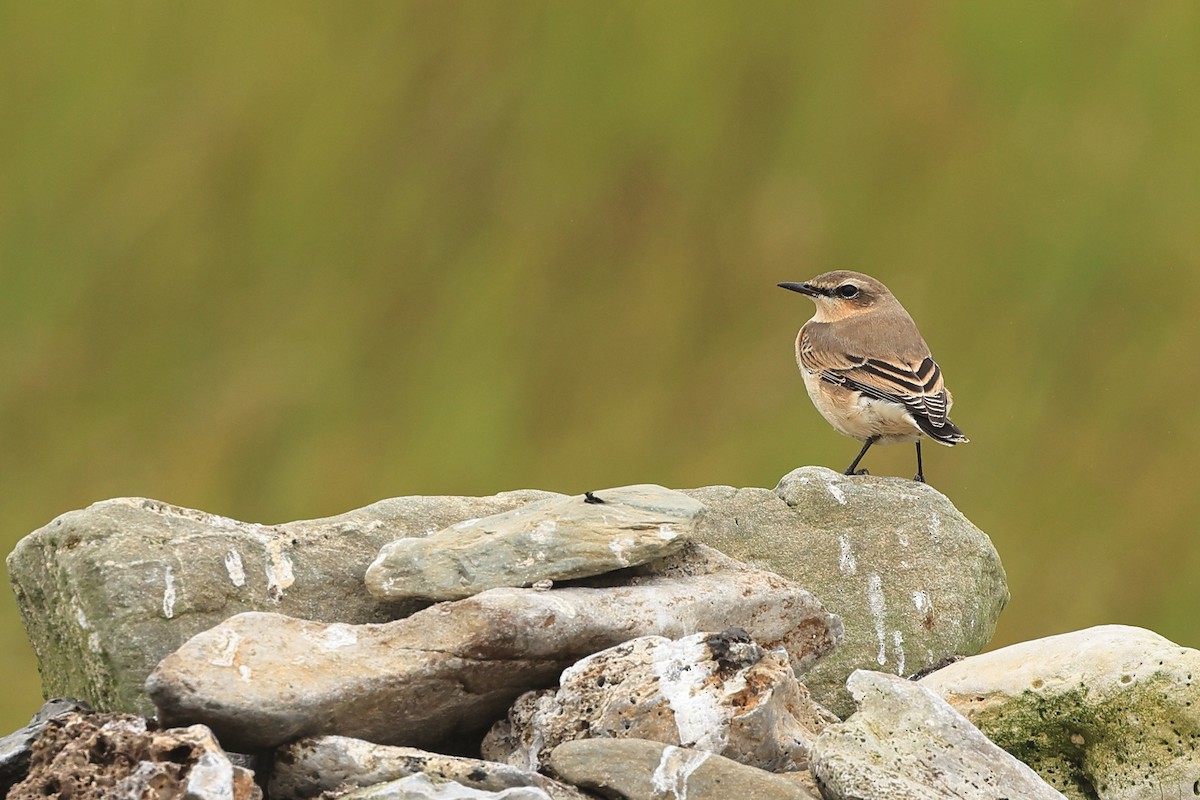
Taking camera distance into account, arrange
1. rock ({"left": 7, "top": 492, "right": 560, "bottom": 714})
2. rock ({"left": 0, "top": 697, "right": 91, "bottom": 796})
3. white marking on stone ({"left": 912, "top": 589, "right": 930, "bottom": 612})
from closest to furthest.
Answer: rock ({"left": 0, "top": 697, "right": 91, "bottom": 796})
rock ({"left": 7, "top": 492, "right": 560, "bottom": 714})
white marking on stone ({"left": 912, "top": 589, "right": 930, "bottom": 612})

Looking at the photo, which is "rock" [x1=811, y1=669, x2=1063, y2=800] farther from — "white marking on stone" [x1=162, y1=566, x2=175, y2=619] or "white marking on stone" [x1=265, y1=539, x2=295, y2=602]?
"white marking on stone" [x1=162, y1=566, x2=175, y2=619]

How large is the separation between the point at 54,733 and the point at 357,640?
1.29m

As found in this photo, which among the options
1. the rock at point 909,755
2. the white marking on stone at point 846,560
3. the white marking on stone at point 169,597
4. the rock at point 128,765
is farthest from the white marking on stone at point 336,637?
the white marking on stone at point 846,560

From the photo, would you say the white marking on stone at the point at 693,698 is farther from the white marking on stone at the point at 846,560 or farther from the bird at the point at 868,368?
the bird at the point at 868,368

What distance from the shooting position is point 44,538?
774cm

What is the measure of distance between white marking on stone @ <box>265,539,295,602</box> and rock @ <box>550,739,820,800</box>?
75.6 inches

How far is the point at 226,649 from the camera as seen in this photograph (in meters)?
6.68

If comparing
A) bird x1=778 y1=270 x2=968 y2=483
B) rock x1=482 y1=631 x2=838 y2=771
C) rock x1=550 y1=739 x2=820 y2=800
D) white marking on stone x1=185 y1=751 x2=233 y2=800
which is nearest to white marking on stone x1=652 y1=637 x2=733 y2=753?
rock x1=482 y1=631 x2=838 y2=771

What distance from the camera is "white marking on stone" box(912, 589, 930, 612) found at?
9.13 metres

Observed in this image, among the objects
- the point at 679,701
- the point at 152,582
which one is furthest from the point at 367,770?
the point at 152,582

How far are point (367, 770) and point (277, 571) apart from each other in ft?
5.62

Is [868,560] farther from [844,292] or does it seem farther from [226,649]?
[226,649]

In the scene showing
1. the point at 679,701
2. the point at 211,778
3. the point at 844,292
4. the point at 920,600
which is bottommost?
the point at 920,600

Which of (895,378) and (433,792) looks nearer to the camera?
(433,792)
